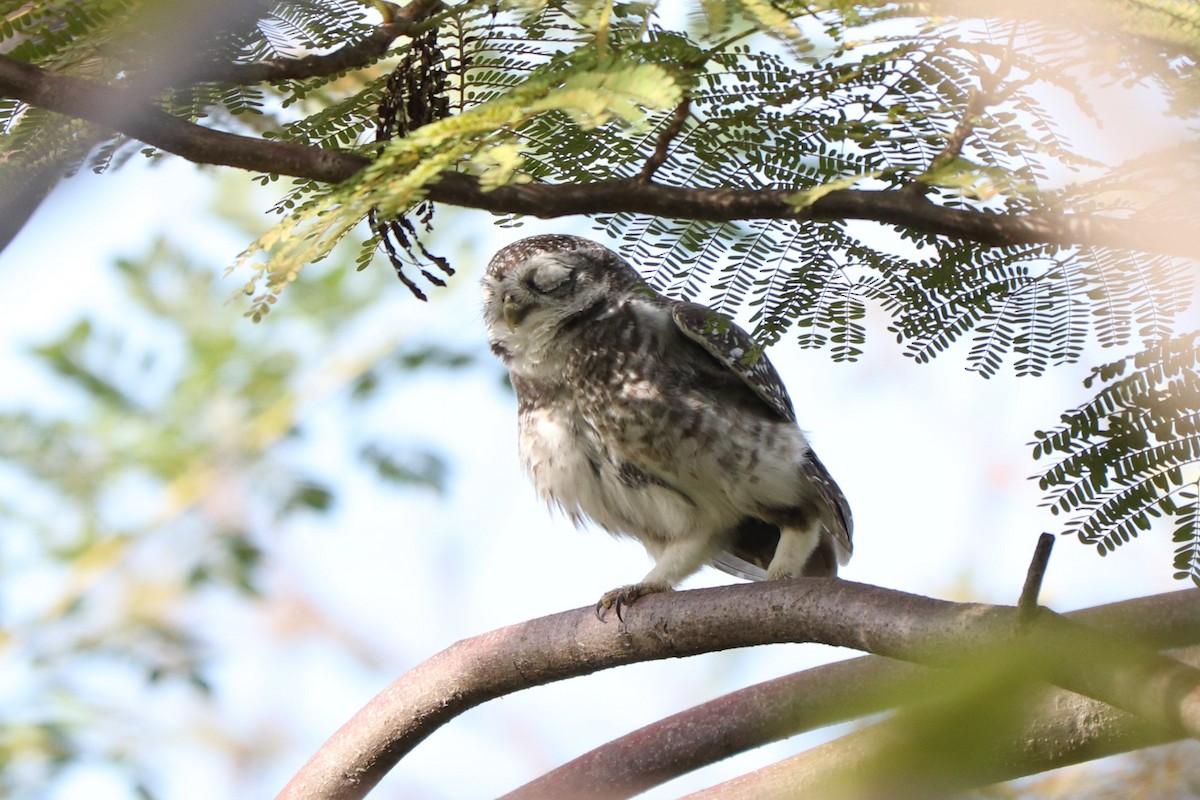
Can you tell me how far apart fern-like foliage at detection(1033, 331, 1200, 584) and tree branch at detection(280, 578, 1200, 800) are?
233mm

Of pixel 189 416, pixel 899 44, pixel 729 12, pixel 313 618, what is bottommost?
pixel 313 618

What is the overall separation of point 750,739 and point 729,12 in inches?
72.8

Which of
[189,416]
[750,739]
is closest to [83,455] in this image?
[189,416]

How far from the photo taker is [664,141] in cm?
226

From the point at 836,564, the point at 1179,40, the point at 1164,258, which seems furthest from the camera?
the point at 836,564

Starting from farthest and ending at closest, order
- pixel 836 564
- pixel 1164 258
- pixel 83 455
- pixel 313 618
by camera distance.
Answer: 1. pixel 313 618
2. pixel 83 455
3. pixel 836 564
4. pixel 1164 258

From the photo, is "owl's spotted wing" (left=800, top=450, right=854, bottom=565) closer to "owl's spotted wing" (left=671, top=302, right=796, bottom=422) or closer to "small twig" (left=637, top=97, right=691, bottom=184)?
"owl's spotted wing" (left=671, top=302, right=796, bottom=422)

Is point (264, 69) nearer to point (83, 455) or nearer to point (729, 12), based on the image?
point (729, 12)

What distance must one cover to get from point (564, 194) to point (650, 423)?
6.12 feet

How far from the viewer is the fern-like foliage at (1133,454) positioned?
246 centimetres

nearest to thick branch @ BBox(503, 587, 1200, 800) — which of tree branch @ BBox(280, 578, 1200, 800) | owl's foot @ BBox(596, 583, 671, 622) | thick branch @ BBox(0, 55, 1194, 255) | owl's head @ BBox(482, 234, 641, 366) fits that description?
tree branch @ BBox(280, 578, 1200, 800)

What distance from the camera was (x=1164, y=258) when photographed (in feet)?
7.48

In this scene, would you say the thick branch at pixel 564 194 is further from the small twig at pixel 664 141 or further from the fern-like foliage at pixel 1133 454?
the fern-like foliage at pixel 1133 454

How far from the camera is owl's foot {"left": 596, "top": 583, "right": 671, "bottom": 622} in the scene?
11.3 ft
